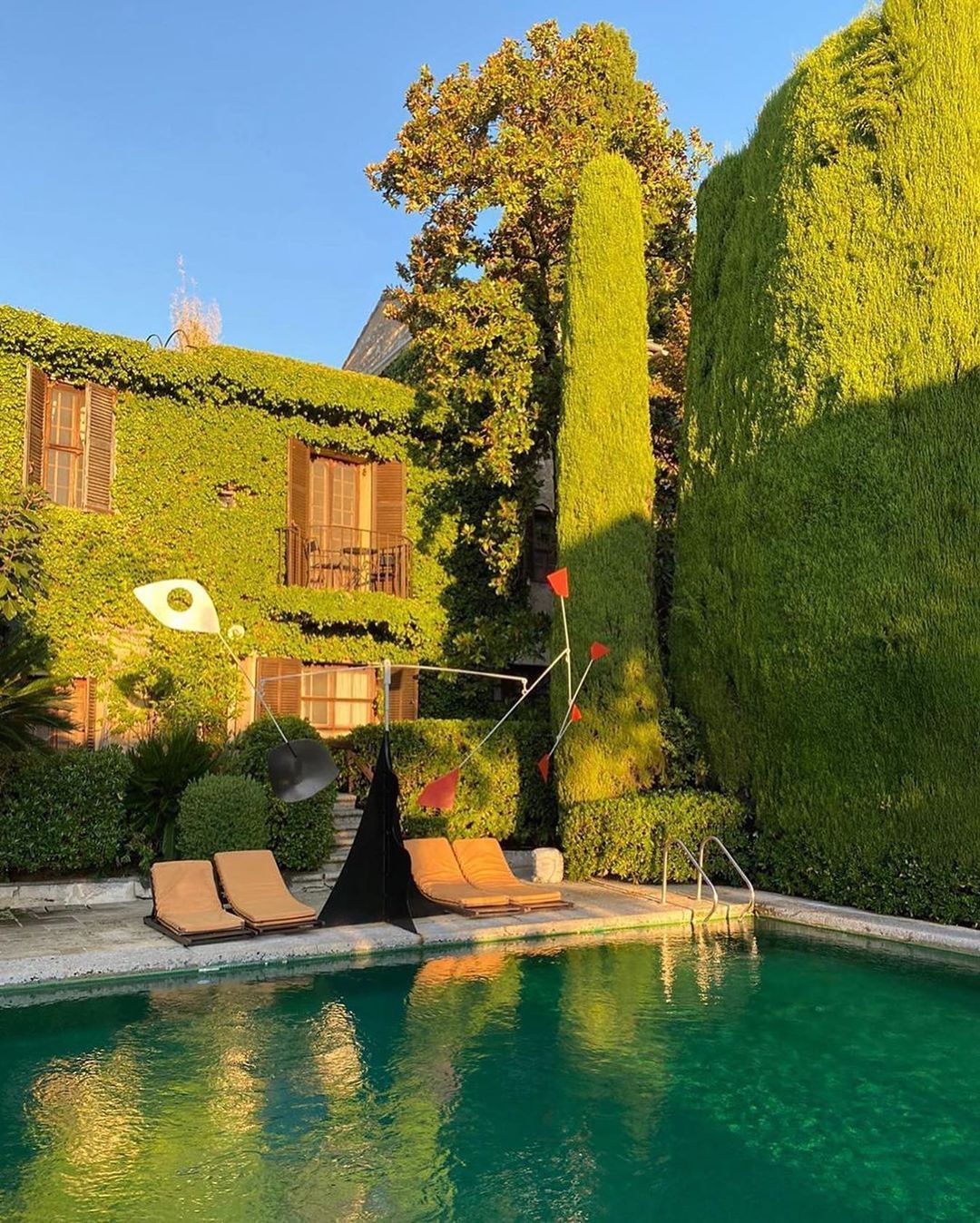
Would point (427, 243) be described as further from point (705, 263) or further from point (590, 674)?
point (590, 674)

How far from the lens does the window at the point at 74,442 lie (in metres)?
16.0

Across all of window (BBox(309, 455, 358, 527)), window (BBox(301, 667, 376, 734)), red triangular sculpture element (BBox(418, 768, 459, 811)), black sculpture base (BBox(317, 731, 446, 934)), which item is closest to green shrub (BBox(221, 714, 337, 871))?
red triangular sculpture element (BBox(418, 768, 459, 811))

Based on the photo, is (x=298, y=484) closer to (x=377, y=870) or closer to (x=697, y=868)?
(x=377, y=870)

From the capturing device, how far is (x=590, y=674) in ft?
50.9

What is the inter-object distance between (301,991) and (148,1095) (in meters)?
2.63

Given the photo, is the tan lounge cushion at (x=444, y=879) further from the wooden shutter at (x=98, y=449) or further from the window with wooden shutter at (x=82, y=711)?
the wooden shutter at (x=98, y=449)

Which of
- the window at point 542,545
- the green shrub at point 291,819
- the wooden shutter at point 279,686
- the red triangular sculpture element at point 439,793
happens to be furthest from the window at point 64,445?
the window at point 542,545

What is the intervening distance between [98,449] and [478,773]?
839 centimetres

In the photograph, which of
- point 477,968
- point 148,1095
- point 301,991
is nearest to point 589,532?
point 477,968

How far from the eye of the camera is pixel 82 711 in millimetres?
15734

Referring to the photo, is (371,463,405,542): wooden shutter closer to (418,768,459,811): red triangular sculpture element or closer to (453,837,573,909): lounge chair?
(453,837,573,909): lounge chair

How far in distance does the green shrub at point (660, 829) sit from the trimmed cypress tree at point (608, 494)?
86cm

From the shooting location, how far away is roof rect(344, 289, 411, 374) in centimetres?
2612

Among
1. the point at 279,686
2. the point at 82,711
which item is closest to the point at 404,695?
the point at 279,686
